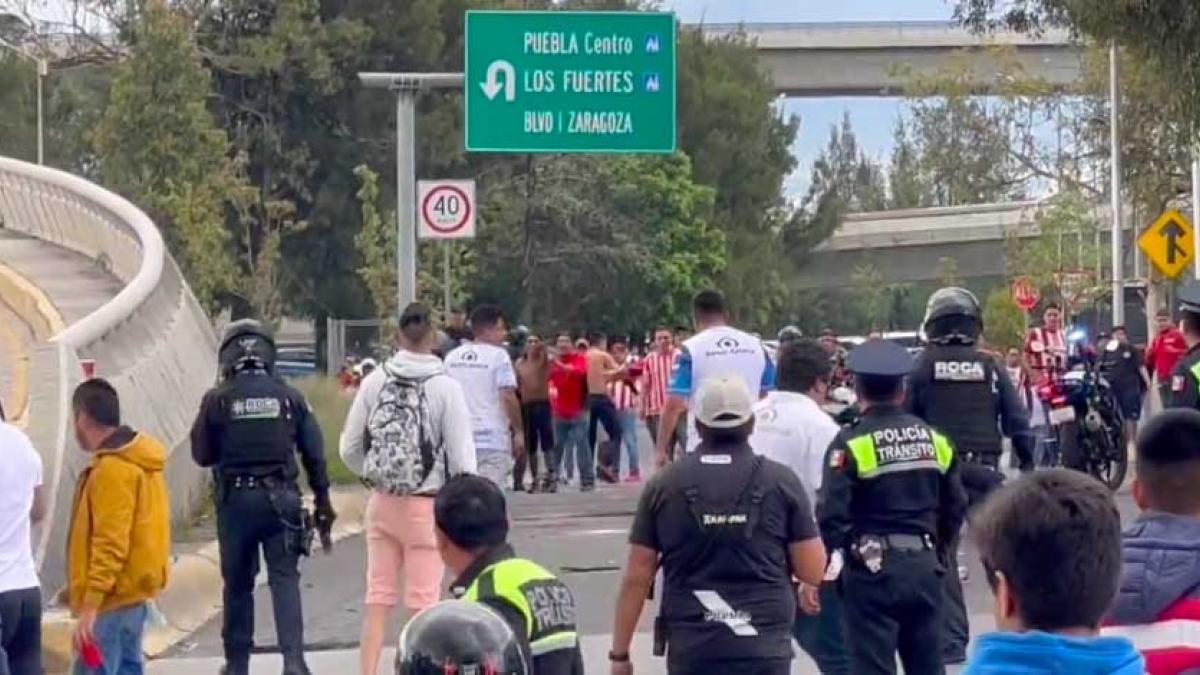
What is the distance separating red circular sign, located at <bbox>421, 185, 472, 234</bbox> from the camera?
846 inches

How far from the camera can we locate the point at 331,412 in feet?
89.7

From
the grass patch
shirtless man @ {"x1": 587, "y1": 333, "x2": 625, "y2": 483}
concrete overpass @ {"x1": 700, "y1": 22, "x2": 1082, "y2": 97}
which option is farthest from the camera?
concrete overpass @ {"x1": 700, "y1": 22, "x2": 1082, "y2": 97}

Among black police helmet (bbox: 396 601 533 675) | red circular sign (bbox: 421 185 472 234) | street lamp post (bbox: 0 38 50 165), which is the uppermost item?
street lamp post (bbox: 0 38 50 165)

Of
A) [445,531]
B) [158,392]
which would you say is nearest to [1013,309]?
[158,392]

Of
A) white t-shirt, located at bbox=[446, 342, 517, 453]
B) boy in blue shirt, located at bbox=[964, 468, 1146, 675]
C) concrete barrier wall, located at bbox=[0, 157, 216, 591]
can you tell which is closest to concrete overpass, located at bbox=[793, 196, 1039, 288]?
concrete barrier wall, located at bbox=[0, 157, 216, 591]

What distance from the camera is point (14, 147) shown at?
7550 centimetres

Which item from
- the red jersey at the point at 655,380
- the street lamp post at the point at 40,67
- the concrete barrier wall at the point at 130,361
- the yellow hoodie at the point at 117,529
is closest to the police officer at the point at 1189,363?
the yellow hoodie at the point at 117,529

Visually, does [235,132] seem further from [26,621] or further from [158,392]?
[26,621]

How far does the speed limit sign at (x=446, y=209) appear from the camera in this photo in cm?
2150

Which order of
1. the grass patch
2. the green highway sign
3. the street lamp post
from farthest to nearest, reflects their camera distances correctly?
the street lamp post
the green highway sign
the grass patch

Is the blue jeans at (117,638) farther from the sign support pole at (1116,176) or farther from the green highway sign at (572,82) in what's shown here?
the sign support pole at (1116,176)

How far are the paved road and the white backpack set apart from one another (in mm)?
1567

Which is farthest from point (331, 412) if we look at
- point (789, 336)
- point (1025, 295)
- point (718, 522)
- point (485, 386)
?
point (1025, 295)

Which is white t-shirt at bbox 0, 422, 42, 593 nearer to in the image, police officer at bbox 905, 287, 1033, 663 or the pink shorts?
the pink shorts
